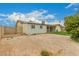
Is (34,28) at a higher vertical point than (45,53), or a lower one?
higher

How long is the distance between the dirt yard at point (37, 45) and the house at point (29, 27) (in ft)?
0.17

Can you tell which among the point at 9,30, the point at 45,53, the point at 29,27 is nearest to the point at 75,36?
the point at 45,53

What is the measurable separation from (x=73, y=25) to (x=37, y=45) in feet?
1.37

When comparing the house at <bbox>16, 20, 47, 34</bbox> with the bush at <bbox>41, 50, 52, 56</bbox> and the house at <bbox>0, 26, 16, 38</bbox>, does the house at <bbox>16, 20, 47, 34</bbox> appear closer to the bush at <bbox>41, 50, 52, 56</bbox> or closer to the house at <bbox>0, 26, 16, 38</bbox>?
the house at <bbox>0, 26, 16, 38</bbox>

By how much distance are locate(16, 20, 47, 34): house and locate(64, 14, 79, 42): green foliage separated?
23cm

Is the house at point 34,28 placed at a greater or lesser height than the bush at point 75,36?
greater

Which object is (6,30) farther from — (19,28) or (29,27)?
(29,27)

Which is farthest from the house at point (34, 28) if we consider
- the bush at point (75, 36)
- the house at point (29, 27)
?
the bush at point (75, 36)

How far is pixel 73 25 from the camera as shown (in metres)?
1.79

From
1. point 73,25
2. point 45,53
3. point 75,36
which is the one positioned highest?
point 73,25

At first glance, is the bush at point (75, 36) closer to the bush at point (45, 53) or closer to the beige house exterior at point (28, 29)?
the beige house exterior at point (28, 29)

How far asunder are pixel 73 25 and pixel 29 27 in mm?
450

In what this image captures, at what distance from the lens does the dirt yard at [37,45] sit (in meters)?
1.77

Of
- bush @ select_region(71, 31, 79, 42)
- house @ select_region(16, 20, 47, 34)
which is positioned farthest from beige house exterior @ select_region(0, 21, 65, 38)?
bush @ select_region(71, 31, 79, 42)
